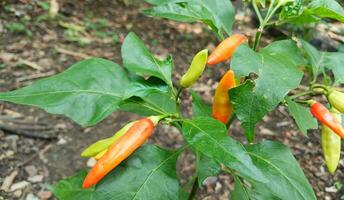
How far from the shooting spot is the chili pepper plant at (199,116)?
123 centimetres

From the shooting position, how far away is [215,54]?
133 centimetres

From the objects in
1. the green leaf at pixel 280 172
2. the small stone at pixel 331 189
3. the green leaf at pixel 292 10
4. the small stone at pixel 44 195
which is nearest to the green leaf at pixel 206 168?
the green leaf at pixel 280 172

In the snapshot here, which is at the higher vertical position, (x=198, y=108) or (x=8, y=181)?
(x=198, y=108)

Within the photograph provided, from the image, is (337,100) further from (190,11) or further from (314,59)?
(190,11)

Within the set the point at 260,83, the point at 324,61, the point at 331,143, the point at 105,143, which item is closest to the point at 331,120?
the point at 331,143

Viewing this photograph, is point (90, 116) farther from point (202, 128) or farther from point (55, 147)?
point (55, 147)

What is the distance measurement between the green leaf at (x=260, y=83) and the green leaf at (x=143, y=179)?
30 centimetres

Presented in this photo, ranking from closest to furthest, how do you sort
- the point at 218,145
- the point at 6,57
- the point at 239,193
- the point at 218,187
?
the point at 218,145 < the point at 239,193 < the point at 218,187 < the point at 6,57

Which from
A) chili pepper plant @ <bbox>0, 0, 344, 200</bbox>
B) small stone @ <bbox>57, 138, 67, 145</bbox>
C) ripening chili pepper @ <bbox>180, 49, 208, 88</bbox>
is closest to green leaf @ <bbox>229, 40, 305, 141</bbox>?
chili pepper plant @ <bbox>0, 0, 344, 200</bbox>

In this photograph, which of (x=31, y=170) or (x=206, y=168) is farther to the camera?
(x=31, y=170)

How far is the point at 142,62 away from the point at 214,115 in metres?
0.31

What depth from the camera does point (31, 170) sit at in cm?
276

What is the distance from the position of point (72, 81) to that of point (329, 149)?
0.89 meters

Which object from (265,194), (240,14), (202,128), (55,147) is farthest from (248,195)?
(240,14)
